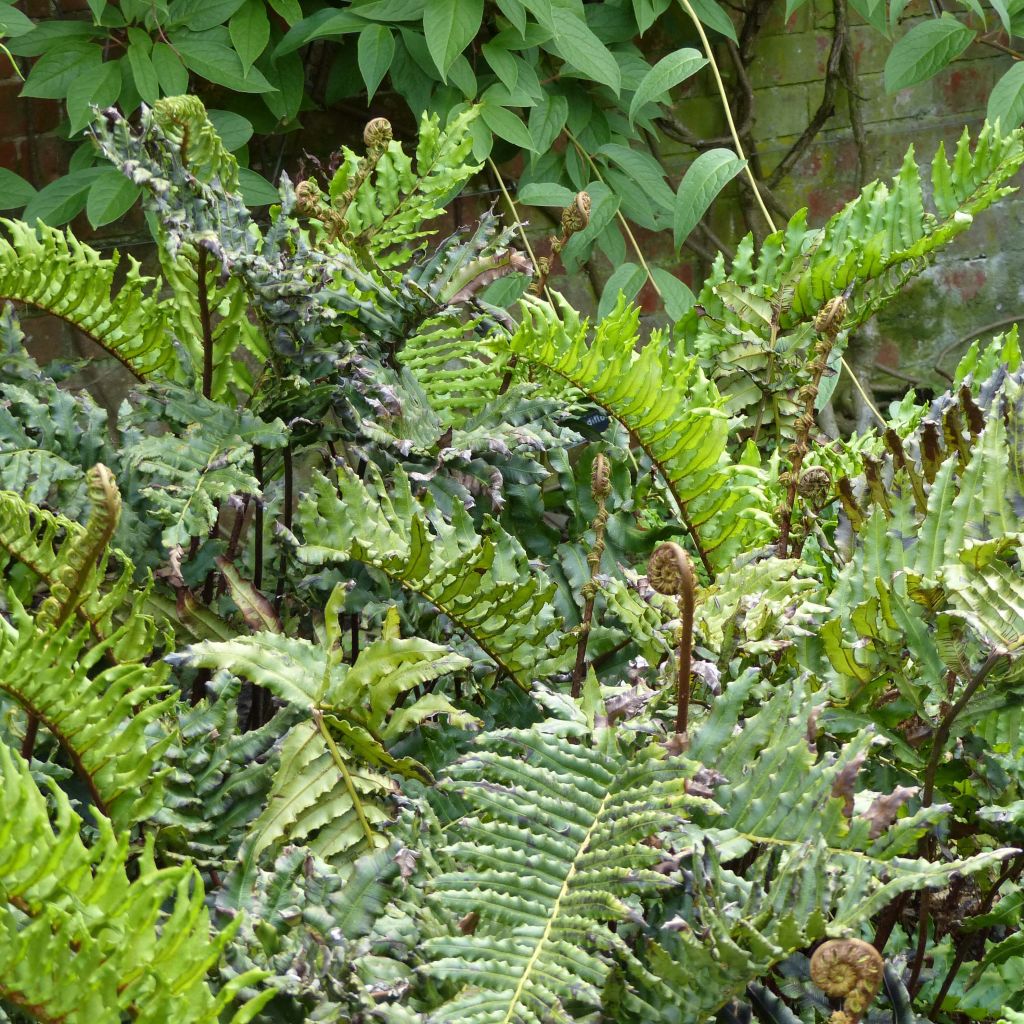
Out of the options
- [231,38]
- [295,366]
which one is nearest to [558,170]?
[231,38]

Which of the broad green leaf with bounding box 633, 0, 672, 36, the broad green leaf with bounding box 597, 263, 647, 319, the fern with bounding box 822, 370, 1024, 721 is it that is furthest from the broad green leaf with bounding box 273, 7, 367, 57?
the fern with bounding box 822, 370, 1024, 721

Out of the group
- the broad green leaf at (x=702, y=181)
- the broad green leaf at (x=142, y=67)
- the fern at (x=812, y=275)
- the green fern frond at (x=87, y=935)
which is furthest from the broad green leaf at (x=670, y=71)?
the green fern frond at (x=87, y=935)

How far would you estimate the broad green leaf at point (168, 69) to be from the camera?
2.11m

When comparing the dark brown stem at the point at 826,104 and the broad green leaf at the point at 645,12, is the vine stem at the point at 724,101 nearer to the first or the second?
the broad green leaf at the point at 645,12

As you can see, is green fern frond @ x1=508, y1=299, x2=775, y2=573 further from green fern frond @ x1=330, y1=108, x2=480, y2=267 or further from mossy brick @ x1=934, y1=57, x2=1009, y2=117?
mossy brick @ x1=934, y1=57, x2=1009, y2=117

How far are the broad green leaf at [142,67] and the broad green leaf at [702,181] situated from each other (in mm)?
899

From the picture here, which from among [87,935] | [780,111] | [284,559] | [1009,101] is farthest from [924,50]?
[87,935]

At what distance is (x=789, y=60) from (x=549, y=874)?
2.45 m

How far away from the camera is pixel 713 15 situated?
234cm

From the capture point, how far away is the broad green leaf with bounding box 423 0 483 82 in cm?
202

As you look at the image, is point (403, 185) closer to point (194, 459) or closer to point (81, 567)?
point (194, 459)

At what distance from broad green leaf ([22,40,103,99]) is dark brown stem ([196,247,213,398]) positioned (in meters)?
1.34

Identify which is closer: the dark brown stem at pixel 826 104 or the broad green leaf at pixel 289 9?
the broad green leaf at pixel 289 9

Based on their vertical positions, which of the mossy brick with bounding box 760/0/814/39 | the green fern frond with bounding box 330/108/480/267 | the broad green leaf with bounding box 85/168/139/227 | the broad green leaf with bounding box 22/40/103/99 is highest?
Result: the mossy brick with bounding box 760/0/814/39
